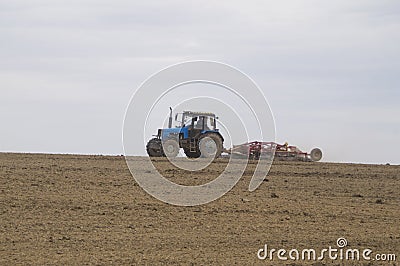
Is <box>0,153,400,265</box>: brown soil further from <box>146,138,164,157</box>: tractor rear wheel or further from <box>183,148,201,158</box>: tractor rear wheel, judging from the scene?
<box>146,138,164,157</box>: tractor rear wheel

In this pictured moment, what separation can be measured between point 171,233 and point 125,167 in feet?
33.9

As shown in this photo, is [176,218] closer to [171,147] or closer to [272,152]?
[171,147]

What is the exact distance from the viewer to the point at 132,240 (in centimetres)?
1363

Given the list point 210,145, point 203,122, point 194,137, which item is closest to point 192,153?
point 194,137

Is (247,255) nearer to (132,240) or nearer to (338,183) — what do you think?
(132,240)

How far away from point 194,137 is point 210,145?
3.01 feet

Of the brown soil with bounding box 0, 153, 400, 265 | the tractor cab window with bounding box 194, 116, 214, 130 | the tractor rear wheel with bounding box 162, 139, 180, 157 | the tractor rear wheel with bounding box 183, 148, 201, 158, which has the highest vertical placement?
the tractor cab window with bounding box 194, 116, 214, 130

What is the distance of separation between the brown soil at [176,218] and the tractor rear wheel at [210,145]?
580 cm

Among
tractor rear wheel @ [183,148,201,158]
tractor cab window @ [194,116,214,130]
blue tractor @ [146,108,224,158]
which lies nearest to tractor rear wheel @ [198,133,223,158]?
blue tractor @ [146,108,224,158]

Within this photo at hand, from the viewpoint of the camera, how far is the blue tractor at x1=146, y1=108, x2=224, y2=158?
98.6 feet

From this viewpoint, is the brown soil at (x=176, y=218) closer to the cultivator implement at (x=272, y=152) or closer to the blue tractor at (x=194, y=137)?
the blue tractor at (x=194, y=137)

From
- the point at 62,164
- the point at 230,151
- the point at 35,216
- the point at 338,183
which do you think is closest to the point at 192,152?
the point at 230,151

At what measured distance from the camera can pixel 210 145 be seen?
3005cm

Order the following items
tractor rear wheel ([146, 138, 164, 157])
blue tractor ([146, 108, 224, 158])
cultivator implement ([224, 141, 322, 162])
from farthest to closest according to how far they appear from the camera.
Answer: tractor rear wheel ([146, 138, 164, 157])
cultivator implement ([224, 141, 322, 162])
blue tractor ([146, 108, 224, 158])
